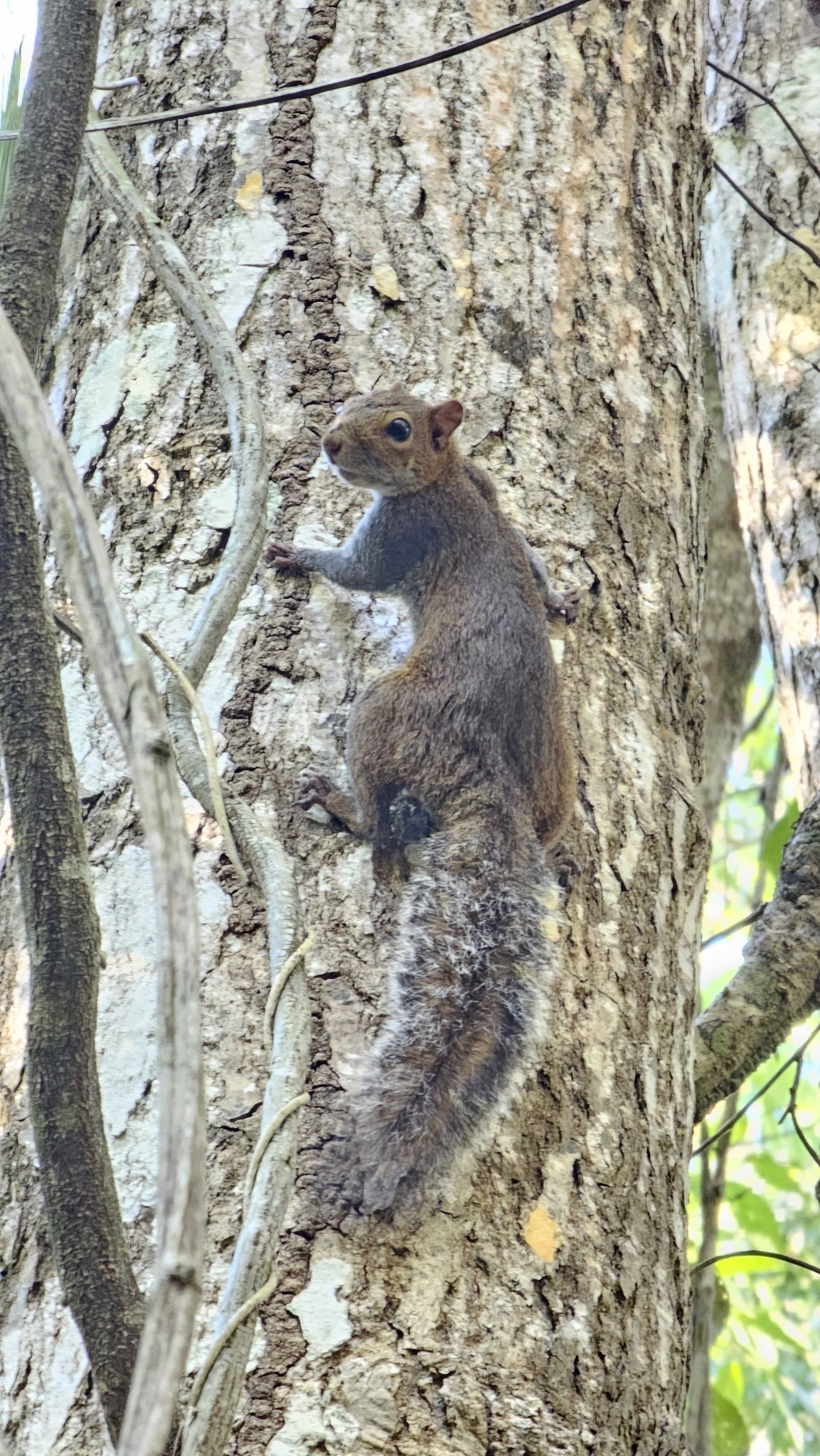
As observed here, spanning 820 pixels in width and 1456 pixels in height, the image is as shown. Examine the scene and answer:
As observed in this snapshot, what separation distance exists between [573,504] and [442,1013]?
81cm

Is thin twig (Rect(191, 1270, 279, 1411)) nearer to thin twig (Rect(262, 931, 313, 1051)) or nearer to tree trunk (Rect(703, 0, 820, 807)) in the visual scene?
thin twig (Rect(262, 931, 313, 1051))

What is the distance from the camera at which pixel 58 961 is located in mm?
1179

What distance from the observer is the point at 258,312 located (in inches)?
81.9

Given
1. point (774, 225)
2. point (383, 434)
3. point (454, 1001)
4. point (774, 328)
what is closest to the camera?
point (454, 1001)

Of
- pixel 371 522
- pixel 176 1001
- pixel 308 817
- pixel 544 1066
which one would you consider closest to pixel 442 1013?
pixel 544 1066

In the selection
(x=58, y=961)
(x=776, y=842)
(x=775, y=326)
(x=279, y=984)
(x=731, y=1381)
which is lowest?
(x=58, y=961)

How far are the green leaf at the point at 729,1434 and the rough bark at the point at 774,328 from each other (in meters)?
1.34

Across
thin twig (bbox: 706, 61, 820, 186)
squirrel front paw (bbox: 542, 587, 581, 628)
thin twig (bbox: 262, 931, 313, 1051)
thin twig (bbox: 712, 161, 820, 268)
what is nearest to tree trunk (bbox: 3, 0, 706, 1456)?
squirrel front paw (bbox: 542, 587, 581, 628)

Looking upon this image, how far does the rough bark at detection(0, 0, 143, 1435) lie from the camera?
114 cm

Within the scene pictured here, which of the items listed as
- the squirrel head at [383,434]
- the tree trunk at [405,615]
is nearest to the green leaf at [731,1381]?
the tree trunk at [405,615]

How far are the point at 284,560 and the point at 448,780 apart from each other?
0.36 meters

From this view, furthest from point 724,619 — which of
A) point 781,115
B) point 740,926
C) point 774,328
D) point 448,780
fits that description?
point 448,780

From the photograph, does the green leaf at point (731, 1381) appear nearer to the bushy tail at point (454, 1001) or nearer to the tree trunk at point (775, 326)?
the tree trunk at point (775, 326)

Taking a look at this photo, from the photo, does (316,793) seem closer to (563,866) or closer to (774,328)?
(563,866)
